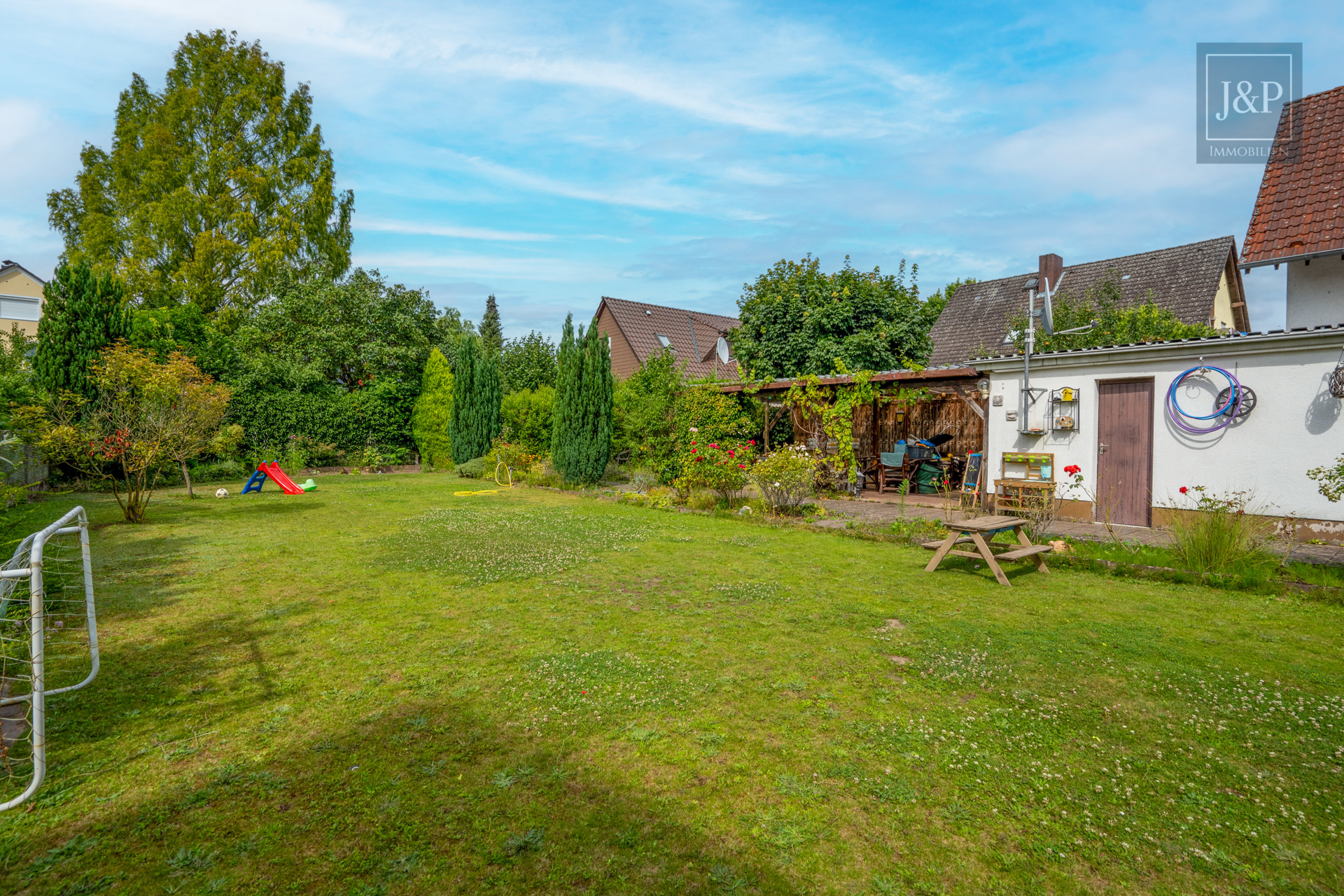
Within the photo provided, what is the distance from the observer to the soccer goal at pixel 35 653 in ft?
8.96

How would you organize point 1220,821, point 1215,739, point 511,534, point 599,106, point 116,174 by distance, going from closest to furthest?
point 1220,821
point 1215,739
point 511,534
point 599,106
point 116,174

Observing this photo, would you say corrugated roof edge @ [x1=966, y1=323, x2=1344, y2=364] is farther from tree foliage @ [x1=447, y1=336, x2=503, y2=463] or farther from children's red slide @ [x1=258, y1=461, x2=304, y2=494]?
children's red slide @ [x1=258, y1=461, x2=304, y2=494]

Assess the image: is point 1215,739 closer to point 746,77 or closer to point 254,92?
point 746,77

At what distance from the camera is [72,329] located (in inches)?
562

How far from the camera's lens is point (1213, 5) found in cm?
949

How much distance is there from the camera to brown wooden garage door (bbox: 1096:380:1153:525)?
31.7 feet

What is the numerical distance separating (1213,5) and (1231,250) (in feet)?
48.5

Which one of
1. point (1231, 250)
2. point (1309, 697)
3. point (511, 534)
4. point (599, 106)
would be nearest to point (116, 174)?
point (599, 106)

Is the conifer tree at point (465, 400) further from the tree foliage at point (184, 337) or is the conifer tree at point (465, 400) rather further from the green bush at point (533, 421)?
the tree foliage at point (184, 337)

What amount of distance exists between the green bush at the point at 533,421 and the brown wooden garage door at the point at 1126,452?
1344 centimetres

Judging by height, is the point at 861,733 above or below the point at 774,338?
below

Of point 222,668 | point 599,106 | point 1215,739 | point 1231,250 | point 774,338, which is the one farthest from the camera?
point 774,338

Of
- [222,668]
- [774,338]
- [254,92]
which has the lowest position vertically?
[222,668]

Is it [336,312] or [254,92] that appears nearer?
[336,312]
